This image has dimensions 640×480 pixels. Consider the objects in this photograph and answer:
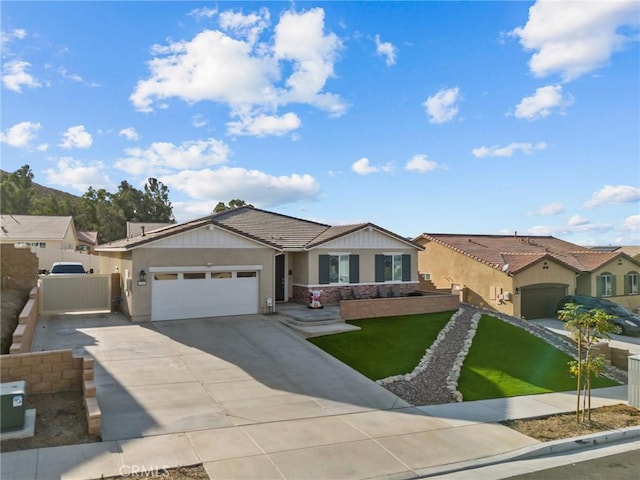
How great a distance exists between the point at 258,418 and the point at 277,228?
15.8 m

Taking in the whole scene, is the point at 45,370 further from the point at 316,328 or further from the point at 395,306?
the point at 395,306

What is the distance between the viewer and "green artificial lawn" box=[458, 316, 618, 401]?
44.2ft

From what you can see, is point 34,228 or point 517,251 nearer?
point 517,251

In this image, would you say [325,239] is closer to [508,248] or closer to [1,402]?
[1,402]

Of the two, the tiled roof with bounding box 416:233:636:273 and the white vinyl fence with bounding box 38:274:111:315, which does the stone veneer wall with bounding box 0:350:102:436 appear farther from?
the tiled roof with bounding box 416:233:636:273

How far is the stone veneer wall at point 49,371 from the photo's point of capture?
9789mm

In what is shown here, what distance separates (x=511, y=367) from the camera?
15.6 metres

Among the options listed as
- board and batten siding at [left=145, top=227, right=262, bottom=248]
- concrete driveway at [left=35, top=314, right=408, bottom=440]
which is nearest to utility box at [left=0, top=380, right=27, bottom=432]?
concrete driveway at [left=35, top=314, right=408, bottom=440]

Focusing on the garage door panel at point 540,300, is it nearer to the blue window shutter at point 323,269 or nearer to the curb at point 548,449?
the blue window shutter at point 323,269

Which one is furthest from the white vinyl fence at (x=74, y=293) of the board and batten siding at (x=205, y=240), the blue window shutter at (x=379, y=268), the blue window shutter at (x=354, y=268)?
the blue window shutter at (x=379, y=268)

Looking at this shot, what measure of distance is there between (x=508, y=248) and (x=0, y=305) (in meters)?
30.6

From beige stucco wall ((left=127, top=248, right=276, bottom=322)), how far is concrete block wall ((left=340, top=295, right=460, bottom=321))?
11.1 feet

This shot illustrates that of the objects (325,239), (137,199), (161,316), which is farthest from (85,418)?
(137,199)

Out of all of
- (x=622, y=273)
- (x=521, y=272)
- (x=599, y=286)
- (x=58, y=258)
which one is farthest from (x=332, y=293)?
(x=58, y=258)
